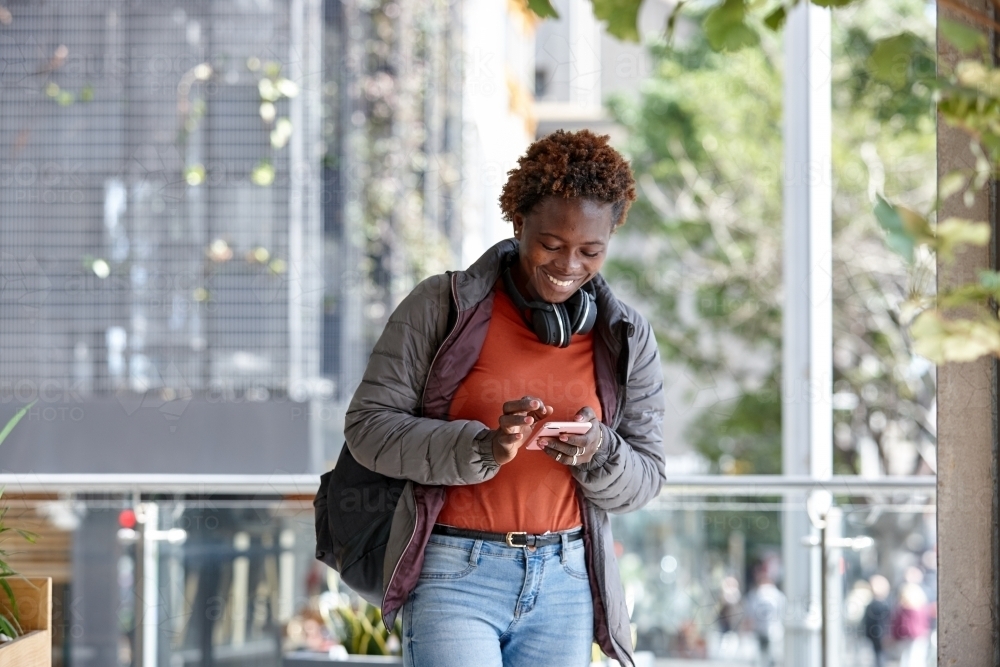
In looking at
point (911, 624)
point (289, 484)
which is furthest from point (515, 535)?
point (911, 624)

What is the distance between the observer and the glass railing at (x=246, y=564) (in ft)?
10.6

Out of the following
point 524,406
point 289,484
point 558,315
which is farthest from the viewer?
point 289,484

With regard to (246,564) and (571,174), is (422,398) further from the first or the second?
(246,564)

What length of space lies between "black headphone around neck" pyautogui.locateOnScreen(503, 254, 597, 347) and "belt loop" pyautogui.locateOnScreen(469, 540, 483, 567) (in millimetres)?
330

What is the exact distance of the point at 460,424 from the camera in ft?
5.52

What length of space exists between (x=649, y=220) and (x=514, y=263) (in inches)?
445

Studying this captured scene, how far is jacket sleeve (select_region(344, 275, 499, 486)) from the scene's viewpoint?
1646mm

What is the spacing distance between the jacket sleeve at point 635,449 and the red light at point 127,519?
193 centimetres

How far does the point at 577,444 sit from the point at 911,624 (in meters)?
5.72

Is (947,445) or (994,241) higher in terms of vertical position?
(994,241)

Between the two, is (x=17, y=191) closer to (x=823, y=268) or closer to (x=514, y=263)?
(x=823, y=268)

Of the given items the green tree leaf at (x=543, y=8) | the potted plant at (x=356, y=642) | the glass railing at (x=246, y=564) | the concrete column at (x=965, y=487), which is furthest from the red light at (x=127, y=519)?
the green tree leaf at (x=543, y=8)

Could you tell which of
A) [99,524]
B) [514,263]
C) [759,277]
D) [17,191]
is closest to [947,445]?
[514,263]

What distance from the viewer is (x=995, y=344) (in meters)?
0.81
